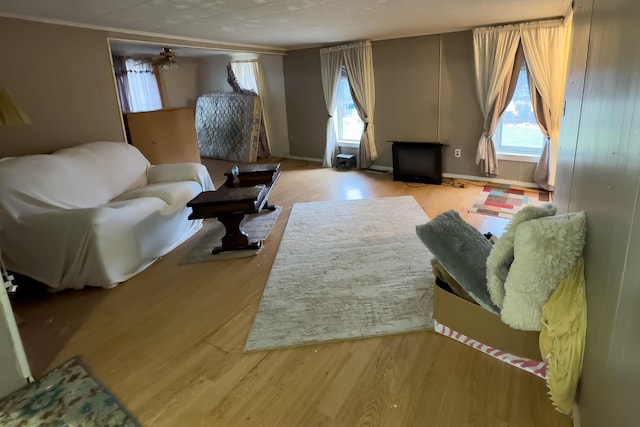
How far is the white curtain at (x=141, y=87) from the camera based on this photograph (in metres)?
6.57

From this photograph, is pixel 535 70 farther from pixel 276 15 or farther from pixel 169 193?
pixel 169 193

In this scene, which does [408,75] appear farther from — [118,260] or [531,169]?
[118,260]

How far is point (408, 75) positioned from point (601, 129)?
177 inches

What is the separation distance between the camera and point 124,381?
1910 millimetres


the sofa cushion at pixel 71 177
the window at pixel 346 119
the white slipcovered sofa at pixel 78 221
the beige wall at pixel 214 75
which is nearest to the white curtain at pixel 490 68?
the window at pixel 346 119

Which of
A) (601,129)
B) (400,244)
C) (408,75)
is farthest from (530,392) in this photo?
(408,75)

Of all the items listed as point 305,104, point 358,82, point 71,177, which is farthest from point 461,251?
point 305,104

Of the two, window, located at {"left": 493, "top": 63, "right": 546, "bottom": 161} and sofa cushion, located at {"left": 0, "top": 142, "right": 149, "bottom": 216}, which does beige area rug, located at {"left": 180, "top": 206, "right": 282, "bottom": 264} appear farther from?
window, located at {"left": 493, "top": 63, "right": 546, "bottom": 161}

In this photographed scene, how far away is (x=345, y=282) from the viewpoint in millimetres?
2719

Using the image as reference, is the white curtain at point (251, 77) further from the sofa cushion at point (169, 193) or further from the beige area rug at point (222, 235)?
the sofa cushion at point (169, 193)

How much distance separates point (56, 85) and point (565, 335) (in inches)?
174

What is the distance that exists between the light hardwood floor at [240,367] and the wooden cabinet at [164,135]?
2.46m

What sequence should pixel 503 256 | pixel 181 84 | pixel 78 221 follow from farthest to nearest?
pixel 181 84
pixel 78 221
pixel 503 256

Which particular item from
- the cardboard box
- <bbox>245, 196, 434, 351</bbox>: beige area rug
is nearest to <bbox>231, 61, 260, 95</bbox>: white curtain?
<bbox>245, 196, 434, 351</bbox>: beige area rug
